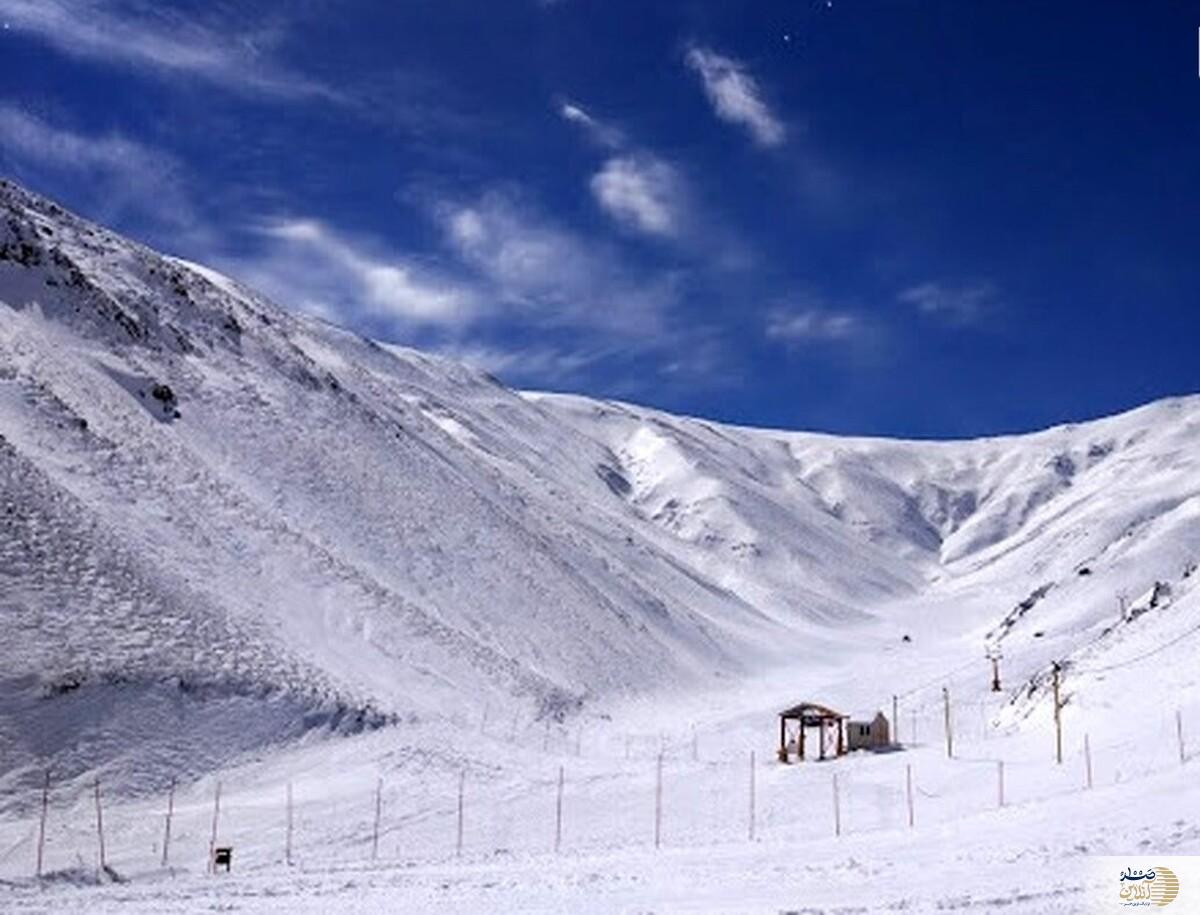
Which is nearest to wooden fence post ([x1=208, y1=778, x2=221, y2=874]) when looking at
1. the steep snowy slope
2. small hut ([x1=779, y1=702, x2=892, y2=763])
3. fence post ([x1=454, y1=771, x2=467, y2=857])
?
A: the steep snowy slope

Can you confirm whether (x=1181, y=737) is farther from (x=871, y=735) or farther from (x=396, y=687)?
(x=396, y=687)

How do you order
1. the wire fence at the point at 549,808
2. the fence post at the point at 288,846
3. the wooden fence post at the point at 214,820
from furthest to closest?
the wire fence at the point at 549,808, the fence post at the point at 288,846, the wooden fence post at the point at 214,820

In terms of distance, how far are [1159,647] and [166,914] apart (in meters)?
51.5

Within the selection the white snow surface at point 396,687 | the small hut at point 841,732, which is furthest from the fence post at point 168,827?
the small hut at point 841,732

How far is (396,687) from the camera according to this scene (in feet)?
206

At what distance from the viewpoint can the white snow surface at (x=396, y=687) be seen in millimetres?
29328

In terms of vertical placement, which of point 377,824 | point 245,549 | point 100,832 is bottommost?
point 100,832

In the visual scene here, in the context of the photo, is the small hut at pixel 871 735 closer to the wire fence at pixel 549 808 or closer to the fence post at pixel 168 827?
the wire fence at pixel 549 808

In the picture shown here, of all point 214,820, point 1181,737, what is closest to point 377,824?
point 214,820

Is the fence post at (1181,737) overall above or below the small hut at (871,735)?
below

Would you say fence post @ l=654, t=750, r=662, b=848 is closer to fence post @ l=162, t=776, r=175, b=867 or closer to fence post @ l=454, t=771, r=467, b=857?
fence post @ l=454, t=771, r=467, b=857

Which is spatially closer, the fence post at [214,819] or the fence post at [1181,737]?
the fence post at [214,819]

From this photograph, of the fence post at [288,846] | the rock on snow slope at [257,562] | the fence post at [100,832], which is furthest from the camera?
the rock on snow slope at [257,562]

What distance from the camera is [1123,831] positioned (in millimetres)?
26484
